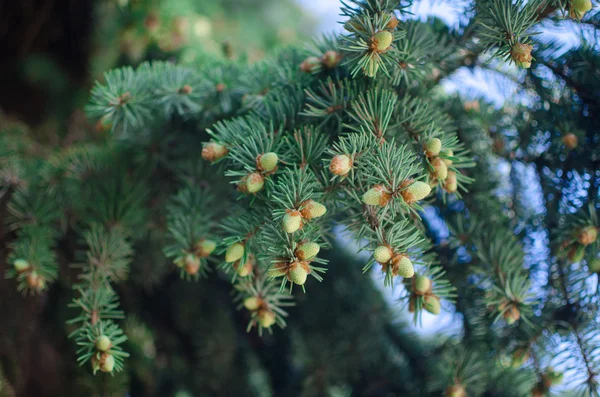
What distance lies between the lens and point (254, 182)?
47 cm

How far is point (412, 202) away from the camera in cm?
43

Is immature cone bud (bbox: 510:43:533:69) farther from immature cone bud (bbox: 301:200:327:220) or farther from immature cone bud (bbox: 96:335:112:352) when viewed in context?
immature cone bud (bbox: 96:335:112:352)

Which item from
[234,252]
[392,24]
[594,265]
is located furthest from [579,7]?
[234,252]

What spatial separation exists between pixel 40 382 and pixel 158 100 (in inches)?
21.3

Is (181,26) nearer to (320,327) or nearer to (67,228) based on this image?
(67,228)

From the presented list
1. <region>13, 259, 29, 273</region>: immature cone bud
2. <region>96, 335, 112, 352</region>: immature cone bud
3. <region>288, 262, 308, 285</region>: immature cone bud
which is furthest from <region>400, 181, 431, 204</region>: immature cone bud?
<region>13, 259, 29, 273</region>: immature cone bud

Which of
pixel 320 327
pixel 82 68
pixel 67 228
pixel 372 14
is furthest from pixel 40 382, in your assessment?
pixel 372 14

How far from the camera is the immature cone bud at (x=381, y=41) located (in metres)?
0.45

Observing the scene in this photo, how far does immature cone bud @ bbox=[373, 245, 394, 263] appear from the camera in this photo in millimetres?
427

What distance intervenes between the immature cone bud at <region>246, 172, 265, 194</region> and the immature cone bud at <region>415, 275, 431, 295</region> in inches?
7.4

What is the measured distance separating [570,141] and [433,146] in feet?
0.71

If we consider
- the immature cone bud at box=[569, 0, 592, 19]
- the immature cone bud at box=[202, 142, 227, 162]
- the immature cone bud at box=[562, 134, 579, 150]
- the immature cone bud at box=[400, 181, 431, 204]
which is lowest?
the immature cone bud at box=[400, 181, 431, 204]

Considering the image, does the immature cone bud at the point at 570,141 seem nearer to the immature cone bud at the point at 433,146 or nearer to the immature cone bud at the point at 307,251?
the immature cone bud at the point at 433,146

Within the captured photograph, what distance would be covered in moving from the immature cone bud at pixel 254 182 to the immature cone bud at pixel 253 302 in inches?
5.0
